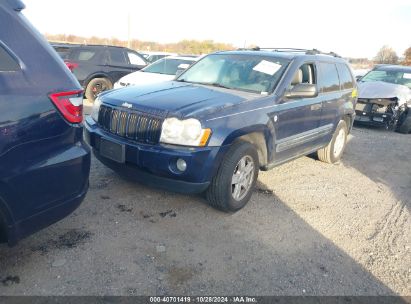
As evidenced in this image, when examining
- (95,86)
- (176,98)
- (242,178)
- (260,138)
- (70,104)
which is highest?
(70,104)

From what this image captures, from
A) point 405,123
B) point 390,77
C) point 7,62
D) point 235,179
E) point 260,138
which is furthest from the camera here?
point 390,77

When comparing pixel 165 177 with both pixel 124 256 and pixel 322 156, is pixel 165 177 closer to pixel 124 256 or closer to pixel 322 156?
pixel 124 256

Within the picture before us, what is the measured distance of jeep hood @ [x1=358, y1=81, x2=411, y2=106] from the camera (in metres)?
9.80

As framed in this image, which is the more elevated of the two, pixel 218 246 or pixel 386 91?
pixel 386 91

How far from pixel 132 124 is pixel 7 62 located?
5.12ft

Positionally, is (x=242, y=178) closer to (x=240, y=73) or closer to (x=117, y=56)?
(x=240, y=73)

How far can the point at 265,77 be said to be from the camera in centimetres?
463

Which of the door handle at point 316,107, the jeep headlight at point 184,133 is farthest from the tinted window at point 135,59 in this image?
the jeep headlight at point 184,133

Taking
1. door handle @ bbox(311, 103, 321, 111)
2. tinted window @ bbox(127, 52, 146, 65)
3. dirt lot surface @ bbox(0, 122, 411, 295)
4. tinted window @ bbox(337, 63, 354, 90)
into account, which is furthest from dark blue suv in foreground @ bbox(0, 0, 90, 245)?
tinted window @ bbox(127, 52, 146, 65)

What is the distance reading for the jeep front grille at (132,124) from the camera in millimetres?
3613

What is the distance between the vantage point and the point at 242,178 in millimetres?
4066

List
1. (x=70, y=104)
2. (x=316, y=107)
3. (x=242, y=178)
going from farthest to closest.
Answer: (x=316, y=107)
(x=242, y=178)
(x=70, y=104)

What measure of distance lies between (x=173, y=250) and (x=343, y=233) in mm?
1795

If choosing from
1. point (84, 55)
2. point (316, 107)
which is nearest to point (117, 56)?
point (84, 55)
